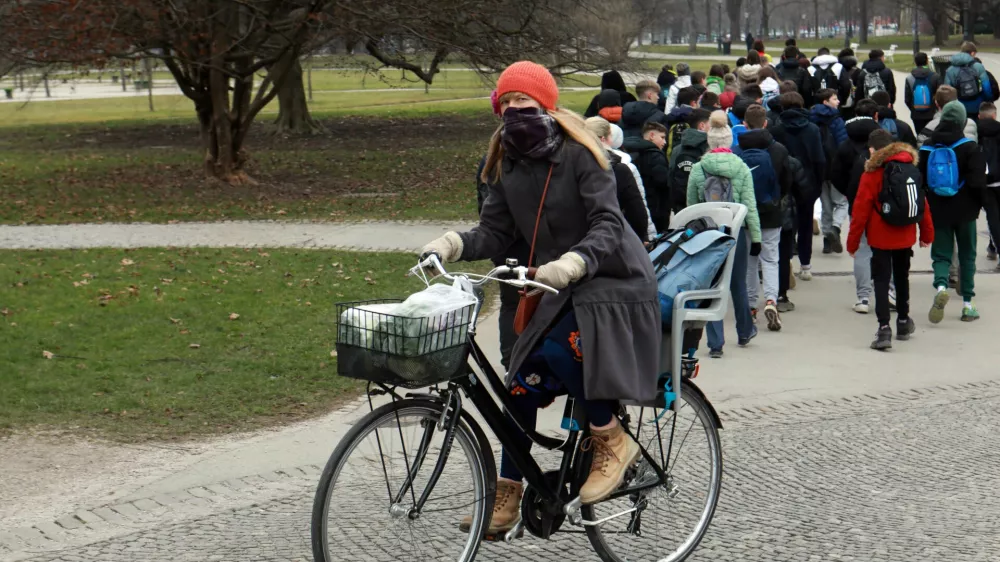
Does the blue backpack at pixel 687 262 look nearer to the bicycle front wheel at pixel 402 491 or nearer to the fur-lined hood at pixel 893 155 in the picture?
the bicycle front wheel at pixel 402 491

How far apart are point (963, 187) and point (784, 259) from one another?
1589 mm

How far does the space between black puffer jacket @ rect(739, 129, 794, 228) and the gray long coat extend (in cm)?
582

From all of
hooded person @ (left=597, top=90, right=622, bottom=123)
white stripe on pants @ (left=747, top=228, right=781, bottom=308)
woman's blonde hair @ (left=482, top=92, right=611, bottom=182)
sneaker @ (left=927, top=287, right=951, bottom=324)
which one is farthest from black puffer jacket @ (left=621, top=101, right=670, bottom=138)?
woman's blonde hair @ (left=482, top=92, right=611, bottom=182)

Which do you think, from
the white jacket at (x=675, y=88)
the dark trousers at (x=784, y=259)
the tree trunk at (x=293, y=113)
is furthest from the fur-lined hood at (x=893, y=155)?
the tree trunk at (x=293, y=113)

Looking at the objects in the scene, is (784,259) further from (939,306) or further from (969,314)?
(969,314)

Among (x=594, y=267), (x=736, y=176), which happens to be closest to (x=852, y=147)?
(x=736, y=176)

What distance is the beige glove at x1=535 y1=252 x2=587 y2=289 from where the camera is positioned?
411 centimetres

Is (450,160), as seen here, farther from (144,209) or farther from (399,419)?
(399,419)

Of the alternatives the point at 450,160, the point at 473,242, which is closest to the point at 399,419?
the point at 473,242

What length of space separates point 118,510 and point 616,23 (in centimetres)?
4470

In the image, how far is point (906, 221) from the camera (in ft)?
30.6

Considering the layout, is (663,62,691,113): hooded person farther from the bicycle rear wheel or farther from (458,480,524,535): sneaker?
(458,480,524,535): sneaker

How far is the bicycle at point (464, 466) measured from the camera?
402cm

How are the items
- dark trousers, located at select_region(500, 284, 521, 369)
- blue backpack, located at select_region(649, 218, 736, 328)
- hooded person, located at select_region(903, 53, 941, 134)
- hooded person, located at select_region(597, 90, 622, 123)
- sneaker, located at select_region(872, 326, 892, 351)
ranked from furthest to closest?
hooded person, located at select_region(903, 53, 941, 134) < hooded person, located at select_region(597, 90, 622, 123) < sneaker, located at select_region(872, 326, 892, 351) < dark trousers, located at select_region(500, 284, 521, 369) < blue backpack, located at select_region(649, 218, 736, 328)
